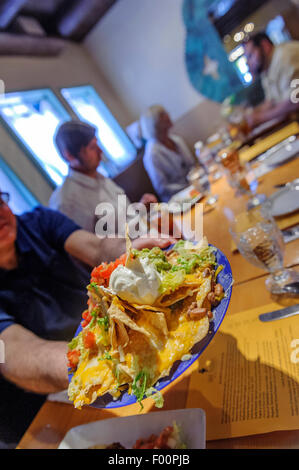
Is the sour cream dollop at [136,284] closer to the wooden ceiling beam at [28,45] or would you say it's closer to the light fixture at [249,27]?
the wooden ceiling beam at [28,45]

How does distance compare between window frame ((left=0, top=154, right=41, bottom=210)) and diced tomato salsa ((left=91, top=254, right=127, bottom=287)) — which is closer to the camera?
diced tomato salsa ((left=91, top=254, right=127, bottom=287))

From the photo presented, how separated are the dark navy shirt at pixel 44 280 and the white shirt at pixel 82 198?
24.0 inches

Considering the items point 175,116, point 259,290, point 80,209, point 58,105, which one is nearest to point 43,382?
point 259,290

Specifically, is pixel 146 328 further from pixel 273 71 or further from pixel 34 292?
pixel 273 71

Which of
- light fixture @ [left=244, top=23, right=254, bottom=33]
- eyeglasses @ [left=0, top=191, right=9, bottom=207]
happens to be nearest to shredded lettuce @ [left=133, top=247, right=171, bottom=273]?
eyeglasses @ [left=0, top=191, right=9, bottom=207]

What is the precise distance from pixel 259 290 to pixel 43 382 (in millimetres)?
783

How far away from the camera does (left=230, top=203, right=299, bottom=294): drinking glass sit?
823 mm

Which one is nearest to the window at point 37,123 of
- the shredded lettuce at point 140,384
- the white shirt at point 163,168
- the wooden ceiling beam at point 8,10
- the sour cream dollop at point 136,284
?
the wooden ceiling beam at point 8,10

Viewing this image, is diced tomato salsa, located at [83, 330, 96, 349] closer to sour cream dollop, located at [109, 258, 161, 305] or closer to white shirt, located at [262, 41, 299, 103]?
sour cream dollop, located at [109, 258, 161, 305]

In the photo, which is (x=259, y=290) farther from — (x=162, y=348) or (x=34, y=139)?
(x=34, y=139)

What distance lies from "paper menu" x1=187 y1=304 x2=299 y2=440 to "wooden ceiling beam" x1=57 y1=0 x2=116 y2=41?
5.93 meters

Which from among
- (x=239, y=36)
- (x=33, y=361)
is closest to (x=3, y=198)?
(x=33, y=361)

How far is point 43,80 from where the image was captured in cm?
455

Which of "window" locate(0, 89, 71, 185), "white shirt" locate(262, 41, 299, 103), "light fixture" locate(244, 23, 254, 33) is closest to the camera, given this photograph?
"white shirt" locate(262, 41, 299, 103)
